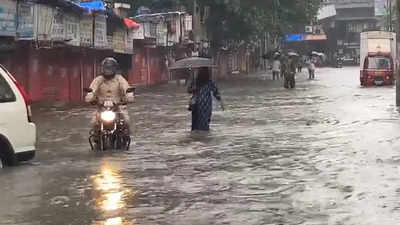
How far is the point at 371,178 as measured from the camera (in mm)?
8969

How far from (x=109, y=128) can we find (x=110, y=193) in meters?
3.82

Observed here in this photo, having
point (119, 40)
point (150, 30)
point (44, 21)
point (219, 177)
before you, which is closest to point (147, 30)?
point (150, 30)

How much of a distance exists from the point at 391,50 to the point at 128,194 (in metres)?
32.8

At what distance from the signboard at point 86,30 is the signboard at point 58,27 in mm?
1912

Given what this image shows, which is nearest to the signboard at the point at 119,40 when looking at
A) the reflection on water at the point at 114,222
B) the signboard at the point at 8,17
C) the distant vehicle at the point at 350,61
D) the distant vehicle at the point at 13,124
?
the signboard at the point at 8,17

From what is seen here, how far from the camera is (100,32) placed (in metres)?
26.7

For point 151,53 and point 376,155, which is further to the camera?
point 151,53

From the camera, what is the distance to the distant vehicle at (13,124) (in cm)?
990

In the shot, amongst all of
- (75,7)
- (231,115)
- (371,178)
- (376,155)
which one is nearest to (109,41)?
(75,7)

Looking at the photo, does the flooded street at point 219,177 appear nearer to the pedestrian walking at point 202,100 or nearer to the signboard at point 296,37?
the pedestrian walking at point 202,100

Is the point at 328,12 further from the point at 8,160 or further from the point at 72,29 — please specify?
the point at 8,160

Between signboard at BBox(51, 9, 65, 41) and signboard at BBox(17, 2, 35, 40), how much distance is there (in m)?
1.29

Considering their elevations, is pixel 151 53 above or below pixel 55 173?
above

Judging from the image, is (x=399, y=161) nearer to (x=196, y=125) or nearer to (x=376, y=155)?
(x=376, y=155)
